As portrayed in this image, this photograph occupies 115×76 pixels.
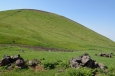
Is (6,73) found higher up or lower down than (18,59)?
lower down

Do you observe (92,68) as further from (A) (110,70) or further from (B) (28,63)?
(B) (28,63)

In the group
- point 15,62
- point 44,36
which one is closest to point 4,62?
point 15,62

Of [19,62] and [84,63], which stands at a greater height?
[19,62]

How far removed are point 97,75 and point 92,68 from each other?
8.47 ft

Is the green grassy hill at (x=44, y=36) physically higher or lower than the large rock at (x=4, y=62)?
higher

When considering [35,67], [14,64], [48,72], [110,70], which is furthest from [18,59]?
[110,70]

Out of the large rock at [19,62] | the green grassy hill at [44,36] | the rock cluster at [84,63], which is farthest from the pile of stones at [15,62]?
the green grassy hill at [44,36]

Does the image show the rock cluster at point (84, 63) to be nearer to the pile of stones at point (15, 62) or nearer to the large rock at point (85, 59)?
the large rock at point (85, 59)

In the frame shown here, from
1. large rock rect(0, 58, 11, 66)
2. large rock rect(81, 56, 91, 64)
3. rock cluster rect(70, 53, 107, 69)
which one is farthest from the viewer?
large rock rect(0, 58, 11, 66)

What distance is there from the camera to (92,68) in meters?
30.9

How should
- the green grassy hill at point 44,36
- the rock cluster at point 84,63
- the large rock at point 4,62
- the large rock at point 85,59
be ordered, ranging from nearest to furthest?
1. the rock cluster at point 84,63
2. the large rock at point 85,59
3. the large rock at point 4,62
4. the green grassy hill at point 44,36

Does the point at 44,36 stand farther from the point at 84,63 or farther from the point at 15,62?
the point at 84,63

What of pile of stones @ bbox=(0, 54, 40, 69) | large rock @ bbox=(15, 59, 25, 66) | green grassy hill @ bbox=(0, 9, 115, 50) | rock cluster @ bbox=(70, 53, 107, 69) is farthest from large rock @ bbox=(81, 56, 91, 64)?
green grassy hill @ bbox=(0, 9, 115, 50)

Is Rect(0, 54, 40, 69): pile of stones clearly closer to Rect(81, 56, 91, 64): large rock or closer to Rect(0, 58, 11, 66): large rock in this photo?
Rect(0, 58, 11, 66): large rock
